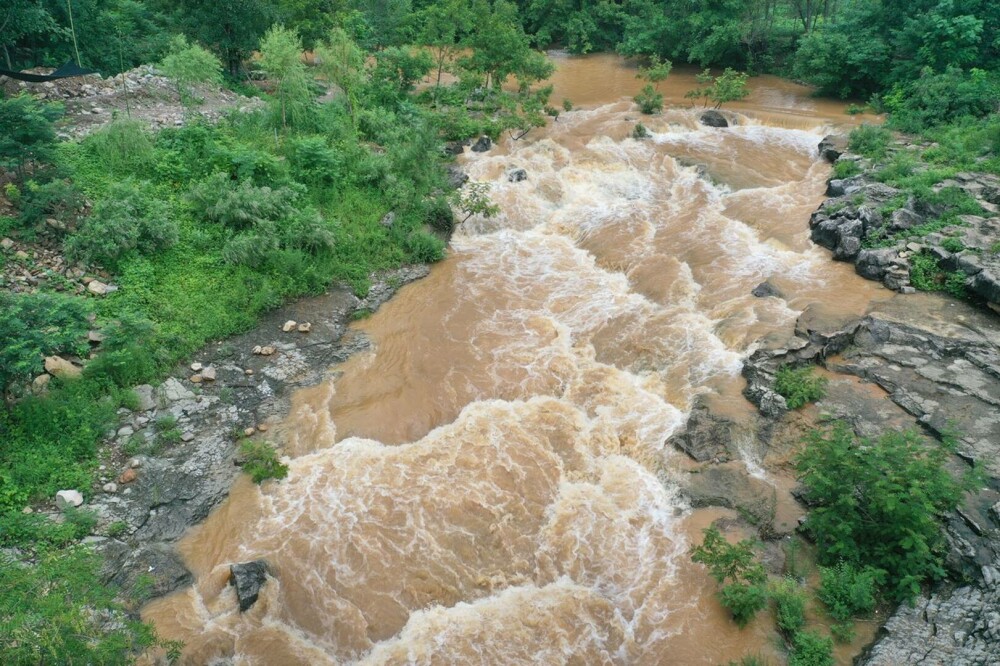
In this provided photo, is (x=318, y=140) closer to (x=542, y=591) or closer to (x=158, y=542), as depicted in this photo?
(x=158, y=542)

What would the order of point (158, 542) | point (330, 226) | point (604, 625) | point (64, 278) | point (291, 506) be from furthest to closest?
point (330, 226)
point (64, 278)
point (291, 506)
point (158, 542)
point (604, 625)

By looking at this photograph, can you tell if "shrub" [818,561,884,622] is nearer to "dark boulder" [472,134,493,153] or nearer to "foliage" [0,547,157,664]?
"foliage" [0,547,157,664]

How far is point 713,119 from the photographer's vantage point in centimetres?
2388

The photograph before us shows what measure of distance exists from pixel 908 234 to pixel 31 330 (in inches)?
758

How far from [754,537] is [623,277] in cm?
815

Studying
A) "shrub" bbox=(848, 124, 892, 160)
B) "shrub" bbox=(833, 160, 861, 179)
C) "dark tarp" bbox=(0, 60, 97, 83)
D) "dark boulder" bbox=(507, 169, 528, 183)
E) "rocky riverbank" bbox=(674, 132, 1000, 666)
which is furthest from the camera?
"shrub" bbox=(848, 124, 892, 160)

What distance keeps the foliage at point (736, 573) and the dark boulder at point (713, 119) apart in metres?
19.6

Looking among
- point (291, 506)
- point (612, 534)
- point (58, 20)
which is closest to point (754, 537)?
point (612, 534)

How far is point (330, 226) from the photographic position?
49.8 ft

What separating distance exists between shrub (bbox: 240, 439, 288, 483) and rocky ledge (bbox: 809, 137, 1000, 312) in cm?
1451

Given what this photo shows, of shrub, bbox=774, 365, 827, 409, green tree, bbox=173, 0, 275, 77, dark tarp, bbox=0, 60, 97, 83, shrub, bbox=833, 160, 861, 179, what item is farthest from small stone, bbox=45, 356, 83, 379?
shrub, bbox=833, 160, 861, 179

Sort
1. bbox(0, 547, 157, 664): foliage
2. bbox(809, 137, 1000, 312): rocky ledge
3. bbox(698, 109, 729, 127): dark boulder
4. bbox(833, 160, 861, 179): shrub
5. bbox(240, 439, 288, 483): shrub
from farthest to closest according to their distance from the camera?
1. bbox(698, 109, 729, 127): dark boulder
2. bbox(833, 160, 861, 179): shrub
3. bbox(809, 137, 1000, 312): rocky ledge
4. bbox(240, 439, 288, 483): shrub
5. bbox(0, 547, 157, 664): foliage

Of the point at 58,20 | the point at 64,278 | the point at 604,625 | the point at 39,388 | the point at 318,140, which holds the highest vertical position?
the point at 58,20

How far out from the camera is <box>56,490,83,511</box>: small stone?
29.2 ft
